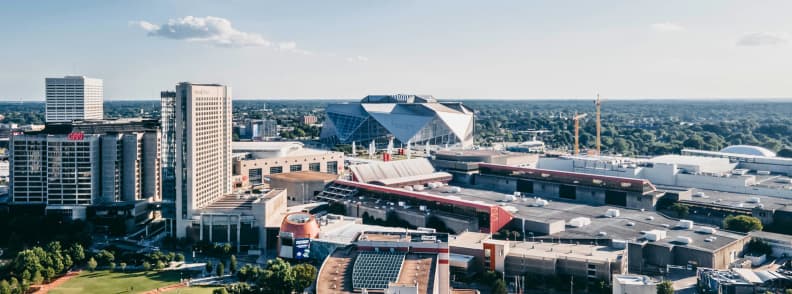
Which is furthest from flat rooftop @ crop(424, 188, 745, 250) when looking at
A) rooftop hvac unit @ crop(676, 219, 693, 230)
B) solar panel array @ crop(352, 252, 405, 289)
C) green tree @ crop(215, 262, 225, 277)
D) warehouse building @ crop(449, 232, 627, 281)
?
green tree @ crop(215, 262, 225, 277)

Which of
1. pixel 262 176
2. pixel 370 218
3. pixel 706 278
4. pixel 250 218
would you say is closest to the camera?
pixel 706 278

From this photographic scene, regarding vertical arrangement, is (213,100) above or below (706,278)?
above

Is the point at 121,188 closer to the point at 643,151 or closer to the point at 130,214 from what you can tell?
the point at 130,214

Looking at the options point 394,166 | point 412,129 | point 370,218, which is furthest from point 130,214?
point 412,129

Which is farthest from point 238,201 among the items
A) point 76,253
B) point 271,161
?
point 271,161

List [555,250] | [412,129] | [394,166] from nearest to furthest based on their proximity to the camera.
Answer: [555,250]
[394,166]
[412,129]

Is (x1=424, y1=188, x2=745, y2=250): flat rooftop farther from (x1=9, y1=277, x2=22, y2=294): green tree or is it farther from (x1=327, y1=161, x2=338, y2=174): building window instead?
(x1=9, y1=277, x2=22, y2=294): green tree

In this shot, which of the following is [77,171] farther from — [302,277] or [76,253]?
[302,277]
